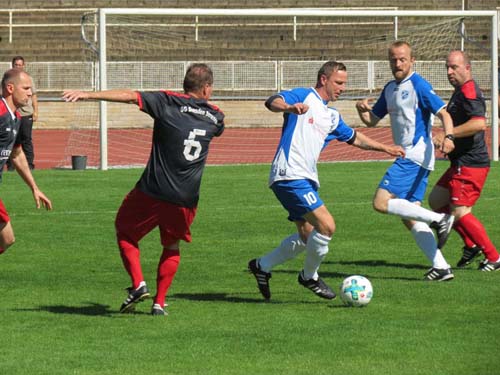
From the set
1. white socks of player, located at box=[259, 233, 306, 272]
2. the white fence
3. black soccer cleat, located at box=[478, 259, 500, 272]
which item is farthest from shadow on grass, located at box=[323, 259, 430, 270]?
the white fence

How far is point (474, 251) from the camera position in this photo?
432 inches

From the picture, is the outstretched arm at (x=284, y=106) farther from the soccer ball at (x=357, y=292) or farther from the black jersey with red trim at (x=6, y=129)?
the black jersey with red trim at (x=6, y=129)

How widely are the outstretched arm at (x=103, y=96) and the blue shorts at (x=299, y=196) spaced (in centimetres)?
149

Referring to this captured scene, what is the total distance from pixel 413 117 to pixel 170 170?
2.73 m

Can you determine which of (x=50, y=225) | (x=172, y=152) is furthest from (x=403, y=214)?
(x=50, y=225)

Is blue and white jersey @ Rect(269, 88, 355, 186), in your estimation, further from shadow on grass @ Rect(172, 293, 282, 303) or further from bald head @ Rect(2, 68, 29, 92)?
bald head @ Rect(2, 68, 29, 92)

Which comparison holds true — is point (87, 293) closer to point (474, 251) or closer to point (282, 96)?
point (282, 96)

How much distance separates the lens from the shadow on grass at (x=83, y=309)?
28.3ft

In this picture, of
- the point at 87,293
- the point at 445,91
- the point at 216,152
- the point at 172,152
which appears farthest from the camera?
the point at 445,91

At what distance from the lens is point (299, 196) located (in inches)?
354

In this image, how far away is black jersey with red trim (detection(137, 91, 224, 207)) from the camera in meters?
8.41

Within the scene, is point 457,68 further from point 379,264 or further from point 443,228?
point 379,264

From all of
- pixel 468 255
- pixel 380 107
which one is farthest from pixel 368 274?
pixel 380 107

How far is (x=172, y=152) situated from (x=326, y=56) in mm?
29466
